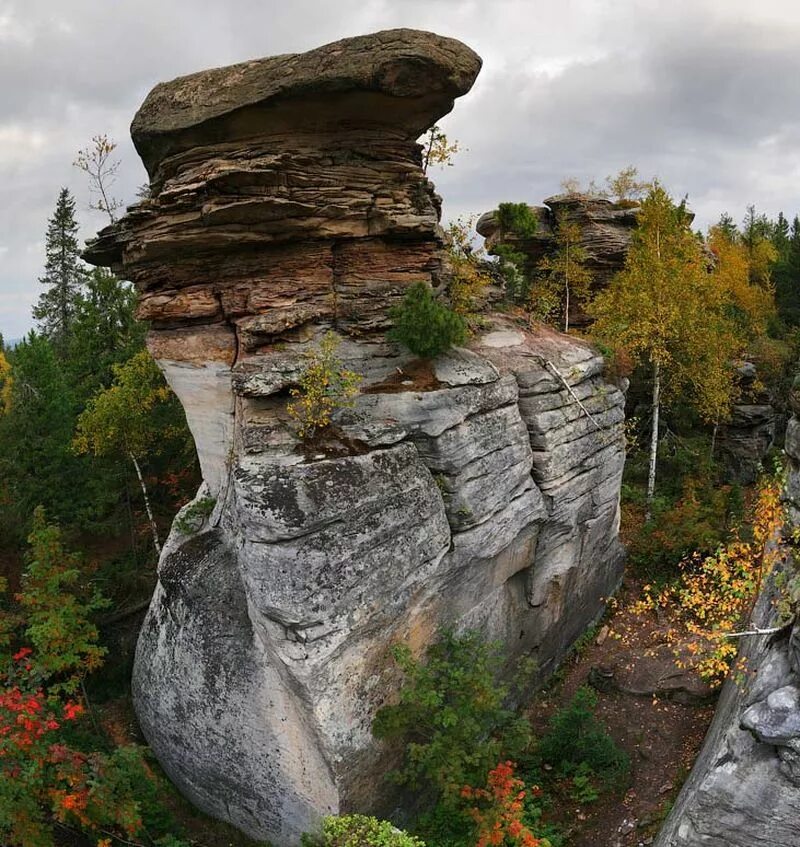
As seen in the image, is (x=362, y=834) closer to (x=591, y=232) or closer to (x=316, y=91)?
(x=316, y=91)

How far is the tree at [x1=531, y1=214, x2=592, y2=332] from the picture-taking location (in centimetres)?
2431

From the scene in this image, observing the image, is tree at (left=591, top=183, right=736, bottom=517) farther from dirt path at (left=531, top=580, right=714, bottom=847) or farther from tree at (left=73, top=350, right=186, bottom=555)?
tree at (left=73, top=350, right=186, bottom=555)

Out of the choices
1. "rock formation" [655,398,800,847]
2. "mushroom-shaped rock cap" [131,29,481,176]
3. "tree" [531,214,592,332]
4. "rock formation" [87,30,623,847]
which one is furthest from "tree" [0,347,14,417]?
"rock formation" [655,398,800,847]

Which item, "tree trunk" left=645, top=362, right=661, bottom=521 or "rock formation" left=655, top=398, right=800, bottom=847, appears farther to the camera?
"tree trunk" left=645, top=362, right=661, bottom=521

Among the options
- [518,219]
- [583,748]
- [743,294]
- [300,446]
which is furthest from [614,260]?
[300,446]

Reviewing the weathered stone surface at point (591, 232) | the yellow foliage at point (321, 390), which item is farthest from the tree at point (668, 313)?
the yellow foliage at point (321, 390)

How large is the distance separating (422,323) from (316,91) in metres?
4.70

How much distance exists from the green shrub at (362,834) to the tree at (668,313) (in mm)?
15302

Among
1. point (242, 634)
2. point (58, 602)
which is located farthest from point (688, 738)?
point (58, 602)

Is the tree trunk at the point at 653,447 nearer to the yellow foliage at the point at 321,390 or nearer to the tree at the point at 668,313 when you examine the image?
the tree at the point at 668,313

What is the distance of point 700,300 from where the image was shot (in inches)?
851

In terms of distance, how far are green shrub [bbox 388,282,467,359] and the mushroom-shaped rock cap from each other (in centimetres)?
358

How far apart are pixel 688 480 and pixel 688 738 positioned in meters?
10.4

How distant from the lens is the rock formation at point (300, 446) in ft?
36.2
